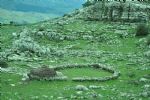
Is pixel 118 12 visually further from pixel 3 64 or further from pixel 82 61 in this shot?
pixel 3 64

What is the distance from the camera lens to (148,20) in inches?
2879

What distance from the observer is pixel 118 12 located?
249 ft

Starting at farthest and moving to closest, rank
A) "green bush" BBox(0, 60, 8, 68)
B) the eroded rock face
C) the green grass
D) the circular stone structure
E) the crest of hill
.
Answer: the crest of hill, "green bush" BBox(0, 60, 8, 68), the circular stone structure, the eroded rock face, the green grass

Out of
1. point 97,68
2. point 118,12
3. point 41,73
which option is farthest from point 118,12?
point 41,73

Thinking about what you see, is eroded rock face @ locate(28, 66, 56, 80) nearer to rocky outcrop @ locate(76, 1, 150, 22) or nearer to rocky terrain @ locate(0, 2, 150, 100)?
rocky terrain @ locate(0, 2, 150, 100)

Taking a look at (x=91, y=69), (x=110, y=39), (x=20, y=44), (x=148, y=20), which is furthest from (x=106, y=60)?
(x=148, y=20)

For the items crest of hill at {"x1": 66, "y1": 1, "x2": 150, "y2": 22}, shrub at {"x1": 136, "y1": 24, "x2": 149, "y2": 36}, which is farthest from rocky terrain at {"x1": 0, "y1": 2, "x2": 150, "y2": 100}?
crest of hill at {"x1": 66, "y1": 1, "x2": 150, "y2": 22}

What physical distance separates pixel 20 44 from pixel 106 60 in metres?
9.84

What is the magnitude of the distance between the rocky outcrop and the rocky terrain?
0.18m

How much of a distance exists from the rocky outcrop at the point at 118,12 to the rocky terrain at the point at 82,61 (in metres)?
0.18

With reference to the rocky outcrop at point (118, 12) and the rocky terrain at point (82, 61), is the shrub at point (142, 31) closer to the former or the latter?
the rocky terrain at point (82, 61)

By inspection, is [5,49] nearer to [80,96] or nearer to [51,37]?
[51,37]

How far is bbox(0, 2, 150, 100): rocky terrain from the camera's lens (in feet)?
108

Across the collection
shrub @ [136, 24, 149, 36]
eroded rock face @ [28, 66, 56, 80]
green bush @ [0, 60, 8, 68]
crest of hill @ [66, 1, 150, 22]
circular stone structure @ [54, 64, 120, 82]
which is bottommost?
circular stone structure @ [54, 64, 120, 82]
